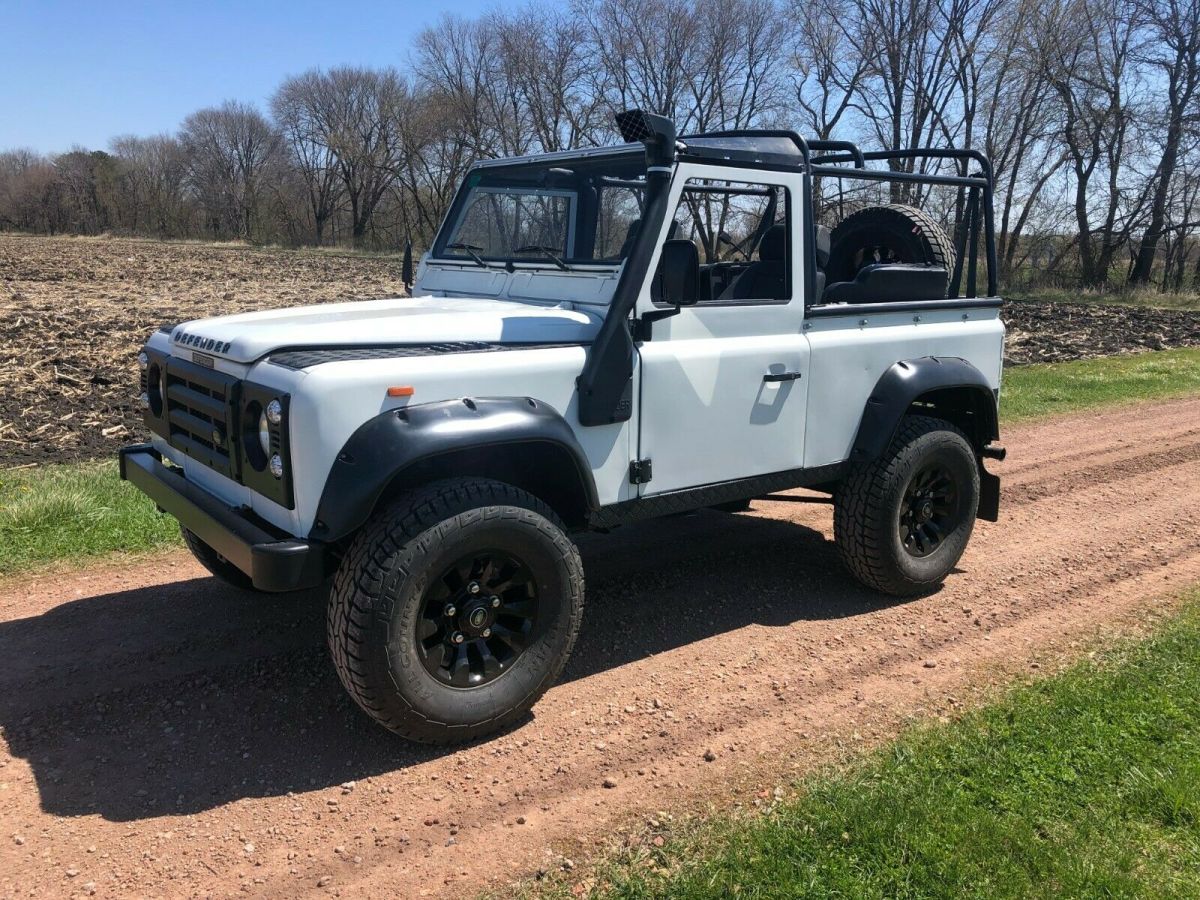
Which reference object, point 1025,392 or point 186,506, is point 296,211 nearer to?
point 1025,392

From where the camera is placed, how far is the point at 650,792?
3297 millimetres

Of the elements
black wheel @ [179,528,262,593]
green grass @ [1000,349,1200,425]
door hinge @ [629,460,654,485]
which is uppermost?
door hinge @ [629,460,654,485]

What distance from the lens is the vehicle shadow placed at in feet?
11.0

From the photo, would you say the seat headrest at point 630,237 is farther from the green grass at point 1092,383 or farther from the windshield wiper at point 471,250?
the green grass at point 1092,383

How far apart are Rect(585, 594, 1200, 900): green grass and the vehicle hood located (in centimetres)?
195

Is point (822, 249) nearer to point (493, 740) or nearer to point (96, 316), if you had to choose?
point (493, 740)

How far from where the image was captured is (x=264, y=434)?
10.9ft

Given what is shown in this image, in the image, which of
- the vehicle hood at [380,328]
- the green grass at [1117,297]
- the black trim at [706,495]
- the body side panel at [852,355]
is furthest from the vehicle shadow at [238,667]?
the green grass at [1117,297]

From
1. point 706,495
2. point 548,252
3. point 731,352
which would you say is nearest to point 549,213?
point 548,252

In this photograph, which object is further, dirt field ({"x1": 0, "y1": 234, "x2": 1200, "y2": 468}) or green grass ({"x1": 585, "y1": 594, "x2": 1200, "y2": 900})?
dirt field ({"x1": 0, "y1": 234, "x2": 1200, "y2": 468})

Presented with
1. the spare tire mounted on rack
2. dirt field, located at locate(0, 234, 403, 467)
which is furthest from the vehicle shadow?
dirt field, located at locate(0, 234, 403, 467)

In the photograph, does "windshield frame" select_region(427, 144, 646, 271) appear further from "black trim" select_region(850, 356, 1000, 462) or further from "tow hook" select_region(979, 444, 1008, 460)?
"tow hook" select_region(979, 444, 1008, 460)

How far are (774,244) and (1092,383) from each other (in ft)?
31.4

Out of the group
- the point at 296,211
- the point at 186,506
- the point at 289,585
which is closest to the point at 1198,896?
the point at 289,585
